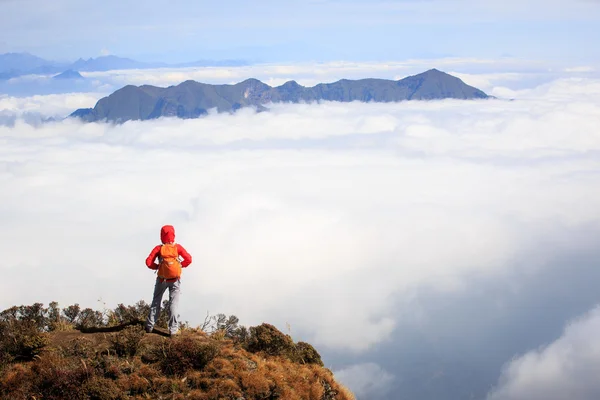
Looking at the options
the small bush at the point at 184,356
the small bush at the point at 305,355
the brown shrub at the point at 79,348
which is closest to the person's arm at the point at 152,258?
the small bush at the point at 184,356

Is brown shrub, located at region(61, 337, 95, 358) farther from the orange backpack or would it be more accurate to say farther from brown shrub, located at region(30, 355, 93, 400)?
the orange backpack

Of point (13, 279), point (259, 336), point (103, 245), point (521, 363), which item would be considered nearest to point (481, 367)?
point (521, 363)

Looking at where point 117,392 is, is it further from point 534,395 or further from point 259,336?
point 534,395

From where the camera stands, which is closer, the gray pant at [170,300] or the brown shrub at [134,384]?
the brown shrub at [134,384]

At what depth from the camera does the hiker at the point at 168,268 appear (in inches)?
498

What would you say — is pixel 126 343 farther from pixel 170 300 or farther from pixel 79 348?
pixel 170 300

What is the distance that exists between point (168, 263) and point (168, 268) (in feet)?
0.37

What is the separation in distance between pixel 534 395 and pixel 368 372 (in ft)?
171

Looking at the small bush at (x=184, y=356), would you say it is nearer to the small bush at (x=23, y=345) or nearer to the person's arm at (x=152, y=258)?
the person's arm at (x=152, y=258)

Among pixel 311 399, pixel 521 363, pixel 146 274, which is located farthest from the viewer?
pixel 521 363

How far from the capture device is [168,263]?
1264 cm

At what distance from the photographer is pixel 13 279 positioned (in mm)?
118125

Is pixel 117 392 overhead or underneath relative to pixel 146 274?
overhead

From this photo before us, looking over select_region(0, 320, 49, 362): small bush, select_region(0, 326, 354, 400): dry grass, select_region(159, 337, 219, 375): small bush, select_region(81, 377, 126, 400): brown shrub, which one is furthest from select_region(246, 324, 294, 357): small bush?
select_region(0, 320, 49, 362): small bush
